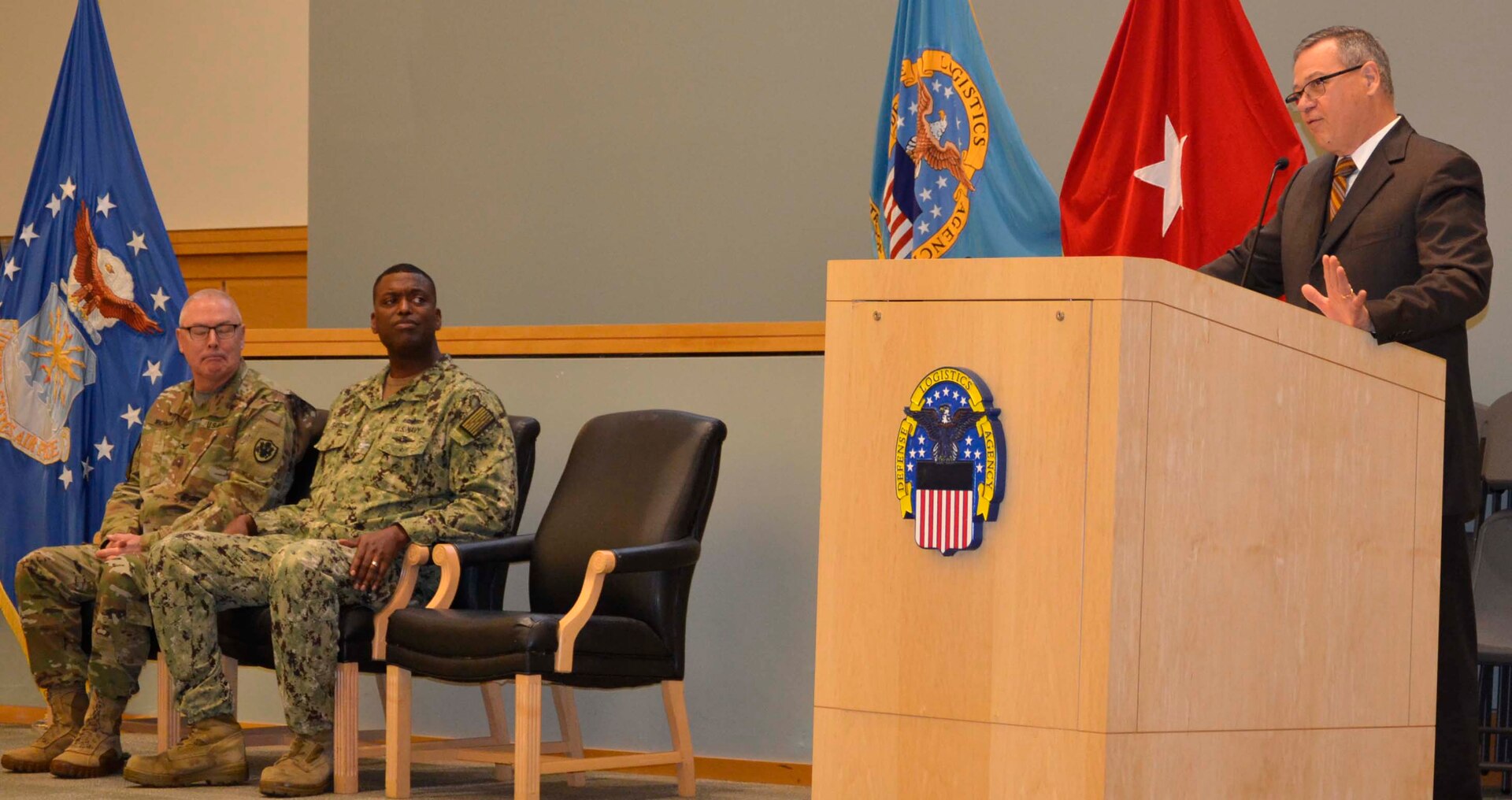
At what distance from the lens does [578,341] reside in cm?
462

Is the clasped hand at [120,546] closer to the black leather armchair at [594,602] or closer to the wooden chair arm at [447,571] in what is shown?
the black leather armchair at [594,602]

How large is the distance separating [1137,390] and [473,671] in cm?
208

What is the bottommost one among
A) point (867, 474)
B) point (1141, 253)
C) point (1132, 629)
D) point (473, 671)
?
point (473, 671)

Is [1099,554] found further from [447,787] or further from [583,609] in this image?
[447,787]

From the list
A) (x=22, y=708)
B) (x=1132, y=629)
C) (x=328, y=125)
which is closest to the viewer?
(x=1132, y=629)

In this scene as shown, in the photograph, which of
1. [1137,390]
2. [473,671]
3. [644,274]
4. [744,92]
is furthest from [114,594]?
[1137,390]

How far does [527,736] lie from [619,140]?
2915 mm

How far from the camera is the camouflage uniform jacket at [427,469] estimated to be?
4059 millimetres

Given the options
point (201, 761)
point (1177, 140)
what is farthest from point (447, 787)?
point (1177, 140)

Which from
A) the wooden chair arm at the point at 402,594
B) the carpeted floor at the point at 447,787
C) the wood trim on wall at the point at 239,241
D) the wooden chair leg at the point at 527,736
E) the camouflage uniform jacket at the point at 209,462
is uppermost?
the wood trim on wall at the point at 239,241

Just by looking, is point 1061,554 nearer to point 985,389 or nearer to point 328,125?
point 985,389

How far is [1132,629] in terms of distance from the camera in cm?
191

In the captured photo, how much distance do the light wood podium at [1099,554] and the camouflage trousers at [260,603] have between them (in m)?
2.08

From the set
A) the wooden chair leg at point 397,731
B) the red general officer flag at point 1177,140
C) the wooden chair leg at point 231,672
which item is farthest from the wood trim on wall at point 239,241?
the red general officer flag at point 1177,140
